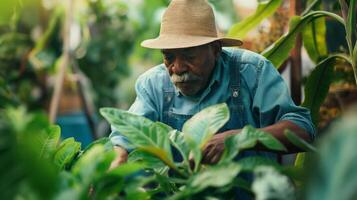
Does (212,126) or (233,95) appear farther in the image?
(233,95)

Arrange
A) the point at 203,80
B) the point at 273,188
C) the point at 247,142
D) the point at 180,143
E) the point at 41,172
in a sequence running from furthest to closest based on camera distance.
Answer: the point at 203,80
the point at 180,143
the point at 247,142
the point at 273,188
the point at 41,172

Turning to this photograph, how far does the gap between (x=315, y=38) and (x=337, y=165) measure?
210 cm

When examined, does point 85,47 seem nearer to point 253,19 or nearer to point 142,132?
point 253,19

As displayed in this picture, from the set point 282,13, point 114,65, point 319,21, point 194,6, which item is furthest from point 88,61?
point 194,6

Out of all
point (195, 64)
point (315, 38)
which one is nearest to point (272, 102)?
point (195, 64)

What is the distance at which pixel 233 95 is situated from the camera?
6.88 ft

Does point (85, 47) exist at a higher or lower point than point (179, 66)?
lower

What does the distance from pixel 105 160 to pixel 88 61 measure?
5.64 m

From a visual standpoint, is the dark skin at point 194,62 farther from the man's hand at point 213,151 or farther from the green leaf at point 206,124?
the green leaf at point 206,124

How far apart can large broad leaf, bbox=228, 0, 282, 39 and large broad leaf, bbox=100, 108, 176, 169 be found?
5.12 ft

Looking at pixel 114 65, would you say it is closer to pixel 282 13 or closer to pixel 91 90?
pixel 91 90

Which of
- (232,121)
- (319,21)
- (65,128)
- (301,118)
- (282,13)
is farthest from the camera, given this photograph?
(65,128)

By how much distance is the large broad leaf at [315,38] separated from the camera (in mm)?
2832

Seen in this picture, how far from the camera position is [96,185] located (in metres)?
1.14
